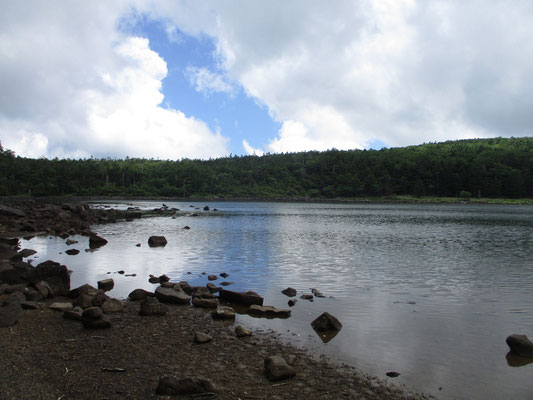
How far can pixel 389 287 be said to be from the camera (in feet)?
64.4

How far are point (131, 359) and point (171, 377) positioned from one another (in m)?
2.22

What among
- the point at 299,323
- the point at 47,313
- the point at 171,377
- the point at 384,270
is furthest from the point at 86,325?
the point at 384,270

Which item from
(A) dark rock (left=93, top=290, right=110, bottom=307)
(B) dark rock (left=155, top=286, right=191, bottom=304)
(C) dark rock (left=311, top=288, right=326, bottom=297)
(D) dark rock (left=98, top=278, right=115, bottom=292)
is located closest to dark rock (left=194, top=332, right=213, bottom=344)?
(B) dark rock (left=155, top=286, right=191, bottom=304)

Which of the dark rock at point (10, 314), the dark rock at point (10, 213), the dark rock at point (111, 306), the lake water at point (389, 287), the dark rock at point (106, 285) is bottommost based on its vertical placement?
the lake water at point (389, 287)

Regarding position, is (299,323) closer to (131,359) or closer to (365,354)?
(365,354)

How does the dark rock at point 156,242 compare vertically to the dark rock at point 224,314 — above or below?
above

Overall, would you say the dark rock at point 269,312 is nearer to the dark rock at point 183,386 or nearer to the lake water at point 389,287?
the lake water at point 389,287

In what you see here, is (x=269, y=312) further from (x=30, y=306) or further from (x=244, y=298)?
(x=30, y=306)

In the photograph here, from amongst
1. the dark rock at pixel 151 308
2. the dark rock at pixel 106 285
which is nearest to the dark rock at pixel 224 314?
the dark rock at pixel 151 308

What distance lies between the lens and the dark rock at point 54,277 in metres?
16.2

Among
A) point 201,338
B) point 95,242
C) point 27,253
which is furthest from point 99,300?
point 95,242

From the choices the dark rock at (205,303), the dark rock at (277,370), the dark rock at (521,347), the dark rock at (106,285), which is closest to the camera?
the dark rock at (277,370)

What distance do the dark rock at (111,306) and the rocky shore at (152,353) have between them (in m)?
0.04

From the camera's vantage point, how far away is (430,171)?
600 feet
